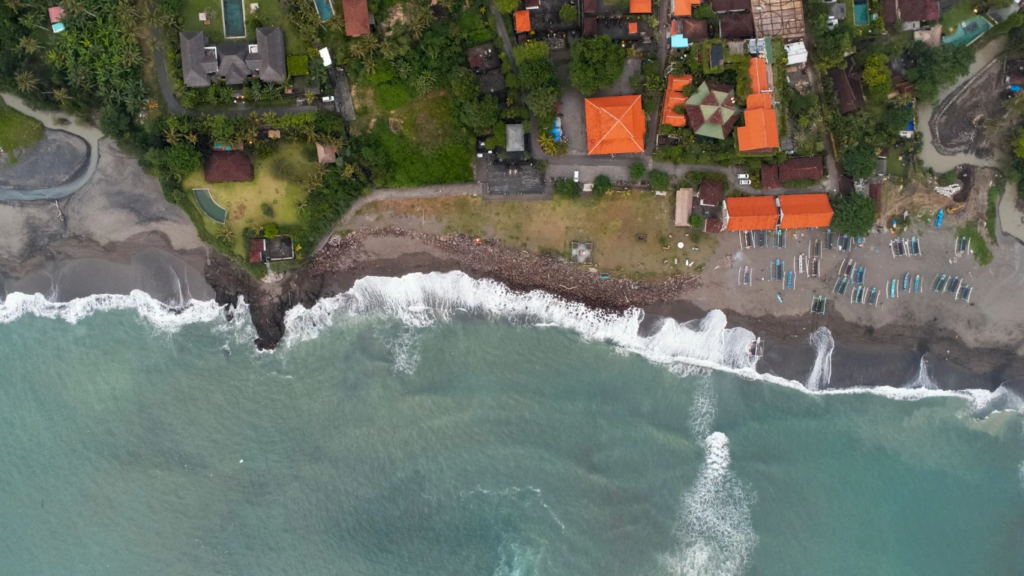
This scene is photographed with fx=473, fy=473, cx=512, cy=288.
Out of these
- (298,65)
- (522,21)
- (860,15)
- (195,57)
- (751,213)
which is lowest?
(751,213)

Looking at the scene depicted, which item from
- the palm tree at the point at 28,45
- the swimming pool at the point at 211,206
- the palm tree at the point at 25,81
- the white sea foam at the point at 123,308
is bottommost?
the white sea foam at the point at 123,308

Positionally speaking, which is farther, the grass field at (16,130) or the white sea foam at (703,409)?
the white sea foam at (703,409)

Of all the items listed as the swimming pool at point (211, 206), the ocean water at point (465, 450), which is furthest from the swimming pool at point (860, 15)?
the swimming pool at point (211, 206)

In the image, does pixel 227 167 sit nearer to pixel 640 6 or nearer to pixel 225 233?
pixel 225 233

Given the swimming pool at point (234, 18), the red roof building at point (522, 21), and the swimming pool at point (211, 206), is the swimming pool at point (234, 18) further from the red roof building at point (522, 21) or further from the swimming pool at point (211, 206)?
the red roof building at point (522, 21)

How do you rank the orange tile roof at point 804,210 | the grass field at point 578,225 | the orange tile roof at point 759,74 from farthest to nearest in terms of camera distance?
the grass field at point 578,225, the orange tile roof at point 804,210, the orange tile roof at point 759,74

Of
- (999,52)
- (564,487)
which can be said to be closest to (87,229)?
(564,487)

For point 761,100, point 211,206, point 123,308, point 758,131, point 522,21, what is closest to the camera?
point 758,131

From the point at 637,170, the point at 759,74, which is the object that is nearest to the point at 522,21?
the point at 637,170
